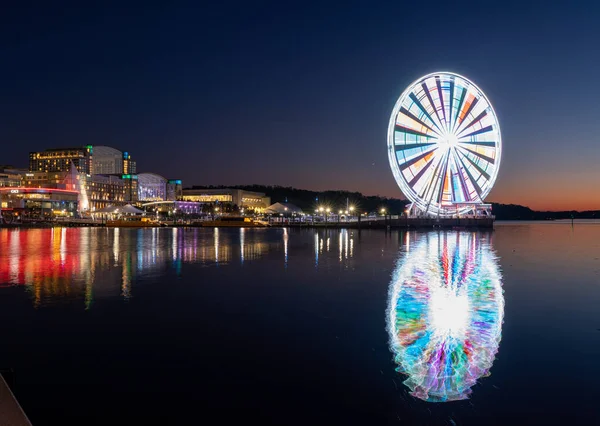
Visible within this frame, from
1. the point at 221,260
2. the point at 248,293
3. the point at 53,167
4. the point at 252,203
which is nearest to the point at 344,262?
the point at 221,260

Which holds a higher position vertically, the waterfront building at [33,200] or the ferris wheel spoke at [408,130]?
the ferris wheel spoke at [408,130]

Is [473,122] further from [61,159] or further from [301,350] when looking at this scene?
[61,159]

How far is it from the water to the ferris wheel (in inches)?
1385

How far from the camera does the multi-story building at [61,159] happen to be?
140 metres

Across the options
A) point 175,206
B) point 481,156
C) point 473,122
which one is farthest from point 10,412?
point 175,206

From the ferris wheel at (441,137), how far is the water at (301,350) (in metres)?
35.2

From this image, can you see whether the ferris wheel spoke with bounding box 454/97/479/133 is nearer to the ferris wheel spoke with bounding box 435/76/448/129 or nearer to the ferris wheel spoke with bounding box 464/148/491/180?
the ferris wheel spoke with bounding box 435/76/448/129

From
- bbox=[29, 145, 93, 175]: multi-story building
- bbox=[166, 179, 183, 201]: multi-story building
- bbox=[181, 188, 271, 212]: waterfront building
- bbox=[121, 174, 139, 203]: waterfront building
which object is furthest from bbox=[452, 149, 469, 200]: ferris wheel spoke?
bbox=[29, 145, 93, 175]: multi-story building

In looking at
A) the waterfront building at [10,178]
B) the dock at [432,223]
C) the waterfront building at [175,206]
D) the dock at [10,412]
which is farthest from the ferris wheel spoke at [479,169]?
the waterfront building at [10,178]

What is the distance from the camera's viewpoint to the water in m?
5.19

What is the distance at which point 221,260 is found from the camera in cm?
2142

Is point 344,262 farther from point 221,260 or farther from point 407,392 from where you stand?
point 407,392

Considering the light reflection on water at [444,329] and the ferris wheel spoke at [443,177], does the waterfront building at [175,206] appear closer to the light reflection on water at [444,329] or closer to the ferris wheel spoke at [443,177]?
the ferris wheel spoke at [443,177]

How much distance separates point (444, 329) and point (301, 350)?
298 cm
